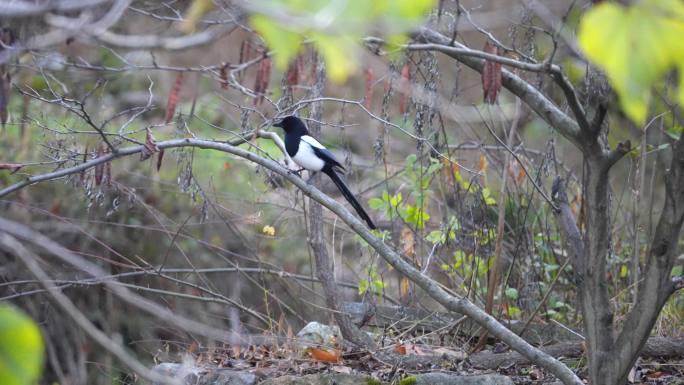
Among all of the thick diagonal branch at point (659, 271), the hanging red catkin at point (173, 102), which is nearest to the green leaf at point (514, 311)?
the thick diagonal branch at point (659, 271)

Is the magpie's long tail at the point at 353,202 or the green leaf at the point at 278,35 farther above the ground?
the green leaf at the point at 278,35

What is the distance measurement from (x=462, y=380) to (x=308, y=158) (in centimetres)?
191

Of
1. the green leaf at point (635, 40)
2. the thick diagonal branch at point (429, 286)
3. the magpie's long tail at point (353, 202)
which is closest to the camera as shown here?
the green leaf at point (635, 40)

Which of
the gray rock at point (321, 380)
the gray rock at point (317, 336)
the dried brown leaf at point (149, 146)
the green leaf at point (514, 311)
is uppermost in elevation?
the dried brown leaf at point (149, 146)

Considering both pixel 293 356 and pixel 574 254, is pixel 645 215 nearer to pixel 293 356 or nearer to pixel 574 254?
pixel 574 254

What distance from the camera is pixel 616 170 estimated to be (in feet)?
31.7

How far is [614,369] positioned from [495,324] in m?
0.59

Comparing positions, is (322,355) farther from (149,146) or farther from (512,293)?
(149,146)

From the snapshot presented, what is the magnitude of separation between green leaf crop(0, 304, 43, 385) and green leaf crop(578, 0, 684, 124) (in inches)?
45.3

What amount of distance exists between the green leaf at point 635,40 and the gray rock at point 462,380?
3.15 metres

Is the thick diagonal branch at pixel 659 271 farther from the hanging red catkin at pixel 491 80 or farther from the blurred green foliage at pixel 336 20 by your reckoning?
the blurred green foliage at pixel 336 20

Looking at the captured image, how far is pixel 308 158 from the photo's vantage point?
597cm

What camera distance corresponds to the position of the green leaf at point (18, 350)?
1623 mm

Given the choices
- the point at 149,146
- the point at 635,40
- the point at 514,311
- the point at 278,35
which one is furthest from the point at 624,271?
the point at 278,35
